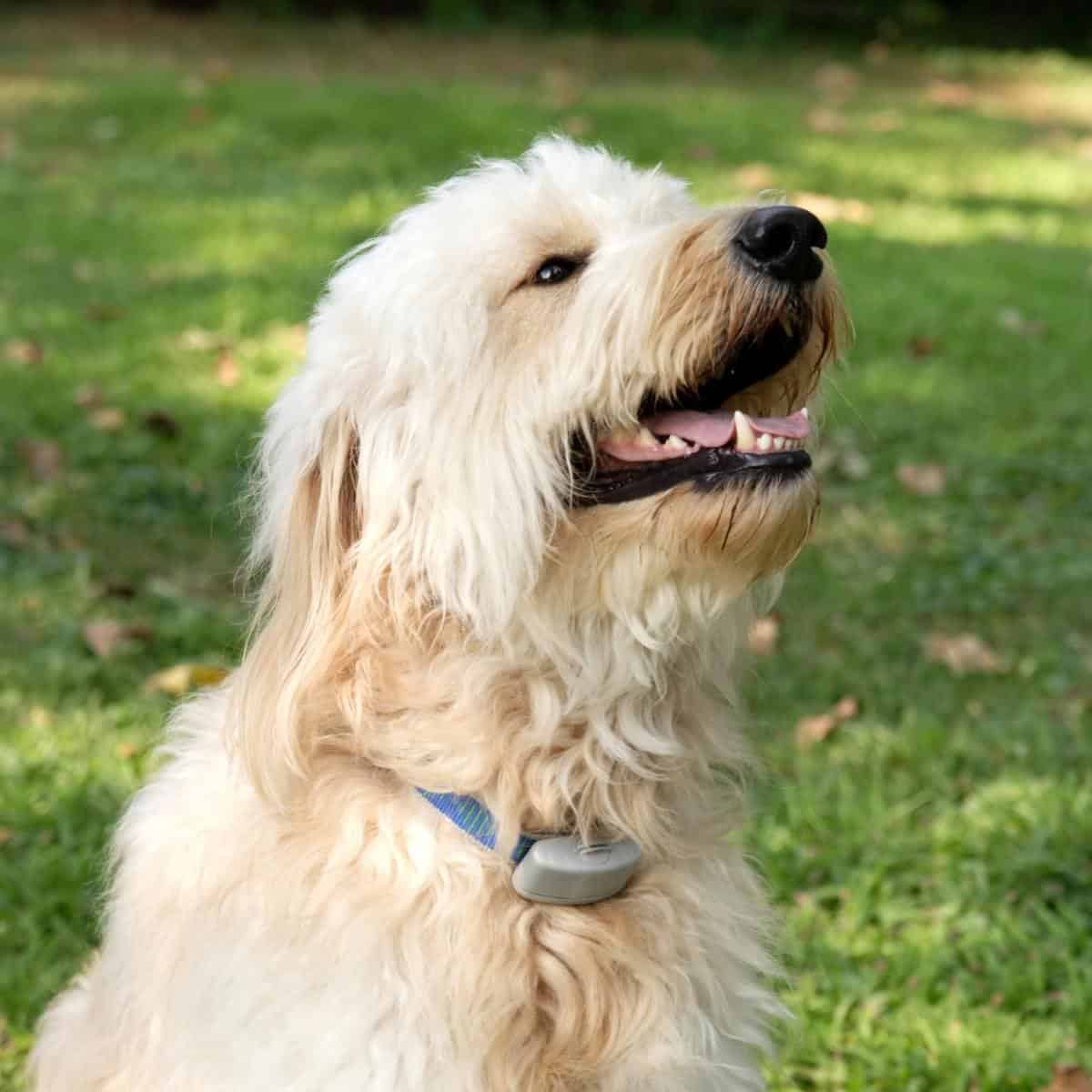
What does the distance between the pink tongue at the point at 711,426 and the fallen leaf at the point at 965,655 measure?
247 cm

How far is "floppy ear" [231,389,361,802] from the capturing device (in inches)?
93.0

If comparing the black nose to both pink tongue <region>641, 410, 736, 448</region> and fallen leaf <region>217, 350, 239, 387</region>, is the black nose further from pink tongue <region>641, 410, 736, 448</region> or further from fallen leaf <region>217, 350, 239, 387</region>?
fallen leaf <region>217, 350, 239, 387</region>

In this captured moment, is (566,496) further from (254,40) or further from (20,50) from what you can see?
(254,40)

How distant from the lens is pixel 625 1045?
2314 millimetres

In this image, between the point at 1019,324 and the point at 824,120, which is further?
the point at 824,120

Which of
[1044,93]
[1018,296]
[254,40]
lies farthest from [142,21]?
[1018,296]

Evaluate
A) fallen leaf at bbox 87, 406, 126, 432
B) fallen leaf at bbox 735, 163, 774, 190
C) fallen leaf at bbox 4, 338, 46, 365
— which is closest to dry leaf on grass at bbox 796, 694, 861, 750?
fallen leaf at bbox 87, 406, 126, 432

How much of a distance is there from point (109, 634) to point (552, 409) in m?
2.51

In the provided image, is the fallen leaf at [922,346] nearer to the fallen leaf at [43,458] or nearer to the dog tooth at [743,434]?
the fallen leaf at [43,458]

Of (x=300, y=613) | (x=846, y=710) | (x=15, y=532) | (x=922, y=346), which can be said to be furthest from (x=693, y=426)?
(x=922, y=346)

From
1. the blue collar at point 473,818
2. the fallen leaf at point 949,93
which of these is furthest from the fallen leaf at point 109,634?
the fallen leaf at point 949,93

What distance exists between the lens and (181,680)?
169 inches

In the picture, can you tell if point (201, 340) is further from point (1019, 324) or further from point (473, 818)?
point (473, 818)

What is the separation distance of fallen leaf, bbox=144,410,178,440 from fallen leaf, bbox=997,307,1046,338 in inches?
165
